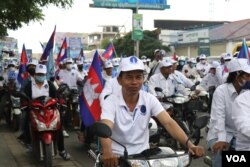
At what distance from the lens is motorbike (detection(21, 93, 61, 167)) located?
6.92m

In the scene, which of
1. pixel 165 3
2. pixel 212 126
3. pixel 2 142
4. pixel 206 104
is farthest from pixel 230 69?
pixel 165 3

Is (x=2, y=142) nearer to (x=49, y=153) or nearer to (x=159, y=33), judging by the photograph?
(x=49, y=153)

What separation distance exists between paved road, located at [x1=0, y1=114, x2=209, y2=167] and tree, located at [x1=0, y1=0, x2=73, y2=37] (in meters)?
2.91

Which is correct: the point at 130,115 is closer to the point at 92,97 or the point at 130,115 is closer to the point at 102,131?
the point at 102,131

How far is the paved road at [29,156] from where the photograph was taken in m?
7.43

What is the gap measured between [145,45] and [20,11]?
3662 cm

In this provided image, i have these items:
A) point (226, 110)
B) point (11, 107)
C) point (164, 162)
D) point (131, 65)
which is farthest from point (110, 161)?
point (11, 107)

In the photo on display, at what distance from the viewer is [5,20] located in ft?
42.5

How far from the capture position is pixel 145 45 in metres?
48.4

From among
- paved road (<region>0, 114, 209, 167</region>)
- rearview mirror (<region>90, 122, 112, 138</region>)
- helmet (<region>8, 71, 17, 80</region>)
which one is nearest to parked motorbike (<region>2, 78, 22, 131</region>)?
helmet (<region>8, 71, 17, 80</region>)

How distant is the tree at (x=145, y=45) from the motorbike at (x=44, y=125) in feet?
130

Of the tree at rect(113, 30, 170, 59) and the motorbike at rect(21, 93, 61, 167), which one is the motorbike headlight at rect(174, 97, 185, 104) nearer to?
the motorbike at rect(21, 93, 61, 167)

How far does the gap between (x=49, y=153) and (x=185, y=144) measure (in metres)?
3.71

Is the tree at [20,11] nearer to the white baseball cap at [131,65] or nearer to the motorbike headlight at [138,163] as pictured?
the white baseball cap at [131,65]
